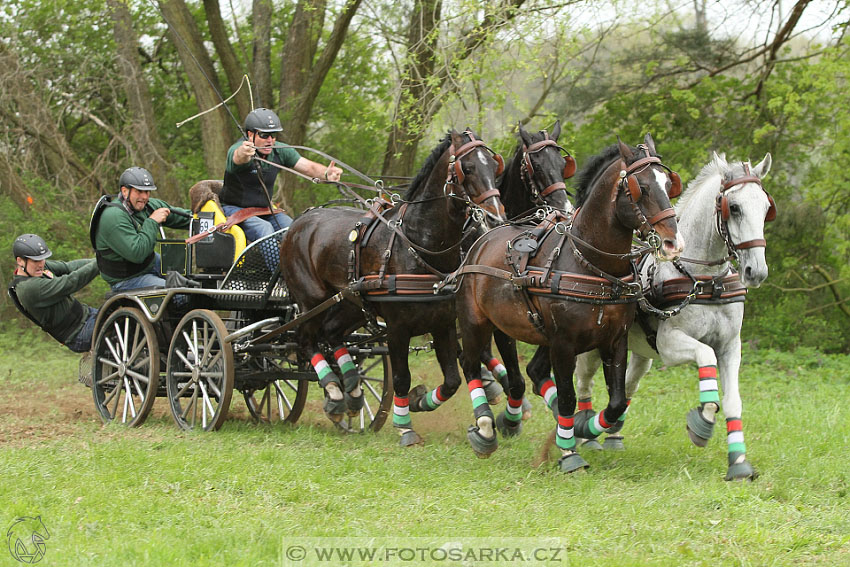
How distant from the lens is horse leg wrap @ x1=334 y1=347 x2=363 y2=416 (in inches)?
303

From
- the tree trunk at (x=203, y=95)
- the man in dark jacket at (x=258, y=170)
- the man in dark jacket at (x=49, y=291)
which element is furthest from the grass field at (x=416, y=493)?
the tree trunk at (x=203, y=95)

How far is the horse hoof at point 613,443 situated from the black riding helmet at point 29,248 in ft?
16.9

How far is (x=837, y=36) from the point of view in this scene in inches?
488

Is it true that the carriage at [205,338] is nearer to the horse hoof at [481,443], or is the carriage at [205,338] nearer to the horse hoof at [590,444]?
the horse hoof at [481,443]

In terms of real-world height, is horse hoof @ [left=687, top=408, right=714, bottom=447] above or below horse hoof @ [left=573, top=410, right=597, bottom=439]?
above

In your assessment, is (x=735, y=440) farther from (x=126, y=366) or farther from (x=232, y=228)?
(x=126, y=366)

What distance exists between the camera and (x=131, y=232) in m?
8.17

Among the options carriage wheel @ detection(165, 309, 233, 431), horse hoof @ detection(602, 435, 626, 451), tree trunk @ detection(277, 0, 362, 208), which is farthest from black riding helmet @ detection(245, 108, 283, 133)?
tree trunk @ detection(277, 0, 362, 208)

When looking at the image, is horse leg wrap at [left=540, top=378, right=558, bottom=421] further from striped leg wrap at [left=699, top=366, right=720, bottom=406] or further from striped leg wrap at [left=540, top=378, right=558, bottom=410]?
striped leg wrap at [left=699, top=366, right=720, bottom=406]

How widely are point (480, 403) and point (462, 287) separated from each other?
0.83 metres

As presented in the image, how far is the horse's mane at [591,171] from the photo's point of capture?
20.2ft

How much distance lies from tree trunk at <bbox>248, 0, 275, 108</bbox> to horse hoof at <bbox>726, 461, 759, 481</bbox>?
989 cm

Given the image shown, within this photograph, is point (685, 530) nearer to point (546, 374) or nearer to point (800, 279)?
point (546, 374)

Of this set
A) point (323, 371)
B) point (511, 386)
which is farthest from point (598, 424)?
point (323, 371)
